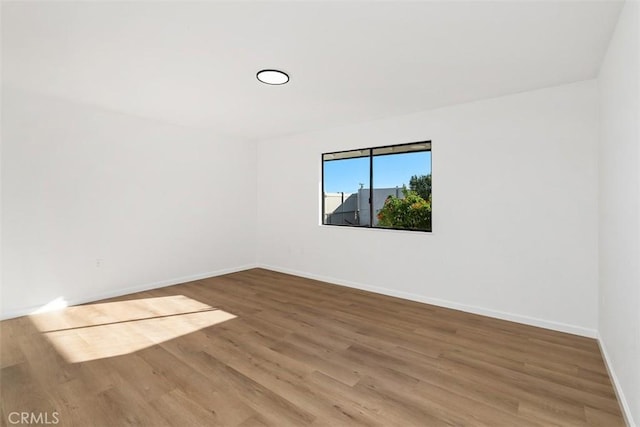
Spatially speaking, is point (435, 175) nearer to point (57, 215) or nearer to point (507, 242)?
point (507, 242)

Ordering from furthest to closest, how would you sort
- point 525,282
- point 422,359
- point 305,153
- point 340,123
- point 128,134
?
point 305,153 → point 340,123 → point 128,134 → point 525,282 → point 422,359

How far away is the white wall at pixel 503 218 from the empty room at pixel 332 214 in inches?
0.9

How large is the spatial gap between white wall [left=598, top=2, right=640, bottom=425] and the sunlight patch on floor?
3.13m

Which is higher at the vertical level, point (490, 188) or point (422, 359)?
point (490, 188)

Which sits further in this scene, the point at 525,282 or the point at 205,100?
the point at 205,100

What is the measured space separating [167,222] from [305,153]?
7.91 feet

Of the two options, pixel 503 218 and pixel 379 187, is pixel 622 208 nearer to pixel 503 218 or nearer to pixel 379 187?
pixel 503 218

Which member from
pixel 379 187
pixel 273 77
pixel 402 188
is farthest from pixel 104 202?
pixel 402 188

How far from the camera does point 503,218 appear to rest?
318 centimetres

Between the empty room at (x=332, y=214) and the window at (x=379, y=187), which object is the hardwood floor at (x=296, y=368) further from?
the window at (x=379, y=187)

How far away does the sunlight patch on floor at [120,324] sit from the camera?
8.27ft

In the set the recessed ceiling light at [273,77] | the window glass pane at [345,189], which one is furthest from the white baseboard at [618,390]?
the recessed ceiling light at [273,77]

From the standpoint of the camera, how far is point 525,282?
3055 millimetres

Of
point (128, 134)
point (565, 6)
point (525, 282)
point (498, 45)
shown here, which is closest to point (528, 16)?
point (565, 6)
